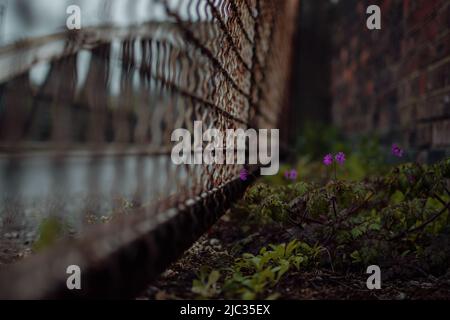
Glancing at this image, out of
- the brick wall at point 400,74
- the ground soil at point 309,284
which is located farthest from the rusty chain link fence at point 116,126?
the brick wall at point 400,74

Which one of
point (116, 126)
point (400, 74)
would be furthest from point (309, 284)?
point (400, 74)

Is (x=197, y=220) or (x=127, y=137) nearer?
(x=127, y=137)

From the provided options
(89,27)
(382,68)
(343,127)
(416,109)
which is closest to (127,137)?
(89,27)

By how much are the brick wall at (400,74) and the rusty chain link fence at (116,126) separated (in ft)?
5.09

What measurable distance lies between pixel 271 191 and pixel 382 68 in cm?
344

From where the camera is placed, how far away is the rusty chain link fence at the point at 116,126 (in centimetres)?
81

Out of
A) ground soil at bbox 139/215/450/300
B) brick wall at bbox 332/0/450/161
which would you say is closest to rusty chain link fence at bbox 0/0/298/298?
ground soil at bbox 139/215/450/300

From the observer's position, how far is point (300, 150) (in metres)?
6.88

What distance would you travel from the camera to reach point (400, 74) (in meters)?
4.32

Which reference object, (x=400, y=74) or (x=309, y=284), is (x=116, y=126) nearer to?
(x=309, y=284)

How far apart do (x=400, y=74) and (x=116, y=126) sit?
3582 millimetres

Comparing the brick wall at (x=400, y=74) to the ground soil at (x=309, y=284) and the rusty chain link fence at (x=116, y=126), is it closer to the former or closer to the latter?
the ground soil at (x=309, y=284)

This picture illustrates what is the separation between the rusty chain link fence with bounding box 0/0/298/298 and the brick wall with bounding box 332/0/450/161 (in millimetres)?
1553
